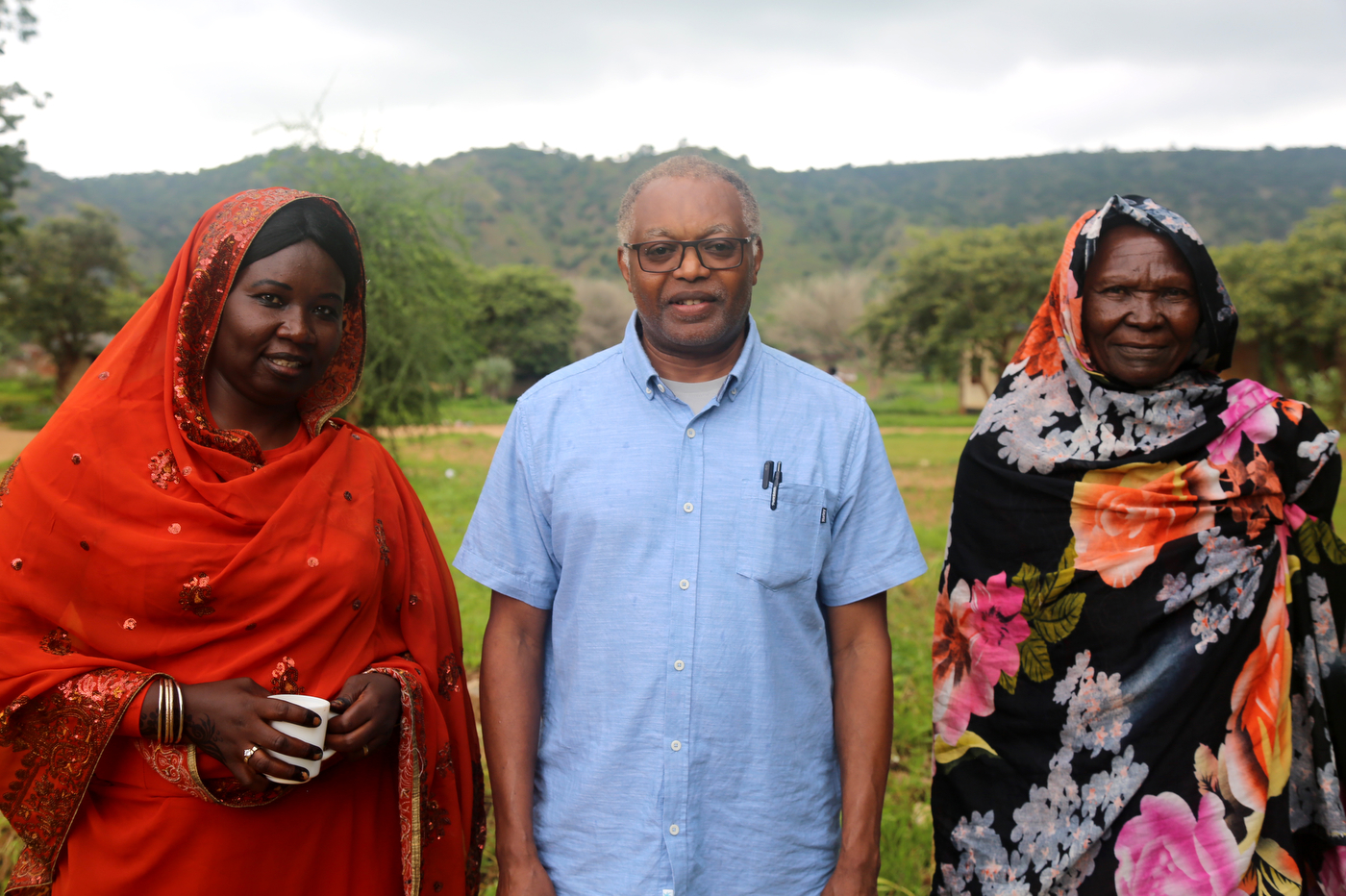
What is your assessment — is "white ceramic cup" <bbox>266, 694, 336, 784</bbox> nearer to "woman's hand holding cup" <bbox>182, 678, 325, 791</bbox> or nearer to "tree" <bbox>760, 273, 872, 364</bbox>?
"woman's hand holding cup" <bbox>182, 678, 325, 791</bbox>

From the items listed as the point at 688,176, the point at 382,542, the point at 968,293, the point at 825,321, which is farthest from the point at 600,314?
the point at 688,176

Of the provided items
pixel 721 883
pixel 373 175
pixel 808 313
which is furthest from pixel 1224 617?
pixel 808 313

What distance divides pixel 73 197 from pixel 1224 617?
7700 centimetres

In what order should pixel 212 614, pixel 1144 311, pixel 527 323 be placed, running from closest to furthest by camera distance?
pixel 212 614, pixel 1144 311, pixel 527 323

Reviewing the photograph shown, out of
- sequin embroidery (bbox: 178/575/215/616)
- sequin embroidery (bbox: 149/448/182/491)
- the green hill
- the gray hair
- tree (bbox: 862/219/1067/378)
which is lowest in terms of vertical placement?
sequin embroidery (bbox: 178/575/215/616)

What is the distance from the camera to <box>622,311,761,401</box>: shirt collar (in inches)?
71.1

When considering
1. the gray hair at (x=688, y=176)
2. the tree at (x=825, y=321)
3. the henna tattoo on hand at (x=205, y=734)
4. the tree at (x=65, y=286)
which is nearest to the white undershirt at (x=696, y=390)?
the gray hair at (x=688, y=176)

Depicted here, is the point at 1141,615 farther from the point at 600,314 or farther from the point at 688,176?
the point at 600,314

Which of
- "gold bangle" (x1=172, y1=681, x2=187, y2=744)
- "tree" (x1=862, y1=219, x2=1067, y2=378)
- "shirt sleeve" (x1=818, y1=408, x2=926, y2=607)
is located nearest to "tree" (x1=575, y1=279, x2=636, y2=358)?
"tree" (x1=862, y1=219, x2=1067, y2=378)

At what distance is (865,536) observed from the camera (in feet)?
5.95

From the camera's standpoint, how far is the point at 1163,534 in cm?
216

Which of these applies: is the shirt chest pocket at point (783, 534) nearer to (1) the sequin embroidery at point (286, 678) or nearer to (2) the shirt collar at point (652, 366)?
(2) the shirt collar at point (652, 366)

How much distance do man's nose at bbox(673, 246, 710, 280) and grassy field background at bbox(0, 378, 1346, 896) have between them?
185 cm

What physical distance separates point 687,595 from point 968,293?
3100 cm
